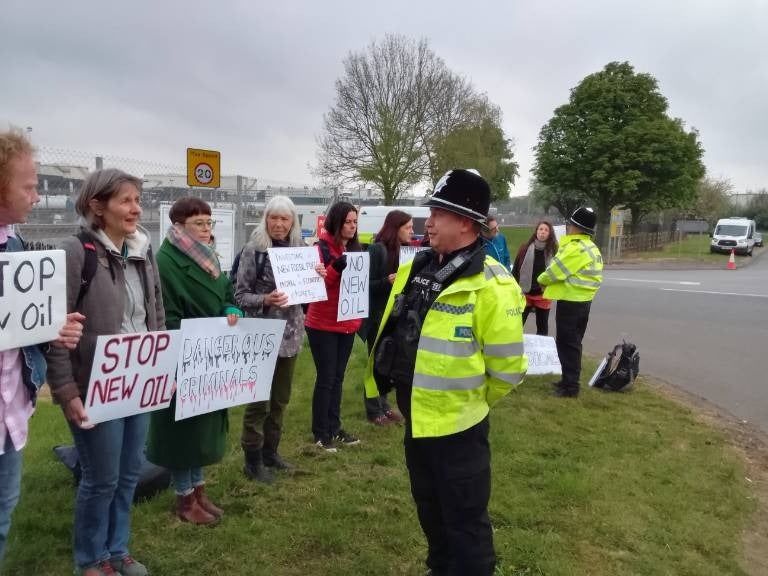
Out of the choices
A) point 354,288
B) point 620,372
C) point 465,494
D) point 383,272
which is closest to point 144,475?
point 354,288

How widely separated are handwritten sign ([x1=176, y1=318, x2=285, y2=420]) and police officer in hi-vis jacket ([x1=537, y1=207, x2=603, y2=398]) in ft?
12.1

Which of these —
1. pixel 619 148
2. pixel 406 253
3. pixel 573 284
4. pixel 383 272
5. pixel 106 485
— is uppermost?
pixel 619 148

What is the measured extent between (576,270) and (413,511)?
347 centimetres

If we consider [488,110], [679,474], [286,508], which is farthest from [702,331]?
[488,110]

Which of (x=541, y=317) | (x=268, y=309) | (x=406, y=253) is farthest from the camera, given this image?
(x=541, y=317)

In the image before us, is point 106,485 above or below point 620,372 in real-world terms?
above

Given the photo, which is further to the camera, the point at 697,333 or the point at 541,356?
the point at 697,333

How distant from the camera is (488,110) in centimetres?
4684

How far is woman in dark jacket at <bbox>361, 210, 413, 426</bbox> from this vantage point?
5.14m

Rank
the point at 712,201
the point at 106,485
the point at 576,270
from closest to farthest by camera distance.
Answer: the point at 106,485, the point at 576,270, the point at 712,201

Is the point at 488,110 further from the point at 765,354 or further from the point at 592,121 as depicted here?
the point at 765,354

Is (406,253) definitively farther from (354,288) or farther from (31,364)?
(31,364)

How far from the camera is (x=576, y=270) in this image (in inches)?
248

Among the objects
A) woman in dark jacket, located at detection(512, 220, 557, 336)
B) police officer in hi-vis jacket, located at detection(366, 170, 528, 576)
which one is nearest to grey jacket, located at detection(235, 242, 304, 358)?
police officer in hi-vis jacket, located at detection(366, 170, 528, 576)
